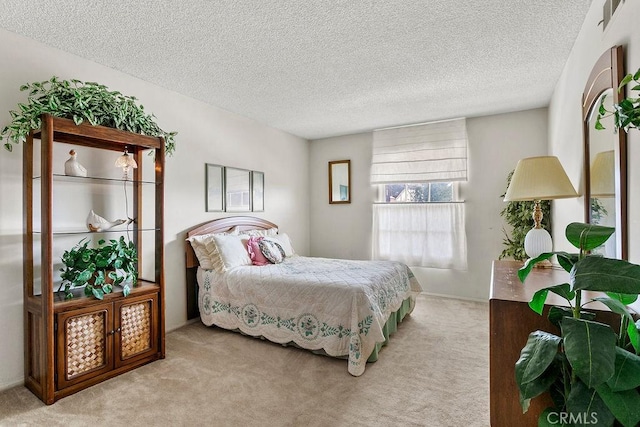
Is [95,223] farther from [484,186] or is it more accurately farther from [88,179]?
[484,186]

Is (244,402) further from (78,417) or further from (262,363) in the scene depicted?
(78,417)

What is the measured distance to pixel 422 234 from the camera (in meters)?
4.79

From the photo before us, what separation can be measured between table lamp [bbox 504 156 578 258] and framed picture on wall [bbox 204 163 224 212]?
3.14 meters

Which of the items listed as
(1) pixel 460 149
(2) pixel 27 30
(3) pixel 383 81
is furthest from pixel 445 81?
(2) pixel 27 30

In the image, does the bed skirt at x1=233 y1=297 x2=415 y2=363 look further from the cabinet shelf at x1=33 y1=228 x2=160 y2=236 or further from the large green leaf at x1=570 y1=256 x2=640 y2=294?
the large green leaf at x1=570 y1=256 x2=640 y2=294

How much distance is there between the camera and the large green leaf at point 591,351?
847 mm

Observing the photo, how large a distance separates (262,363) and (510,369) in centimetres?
191

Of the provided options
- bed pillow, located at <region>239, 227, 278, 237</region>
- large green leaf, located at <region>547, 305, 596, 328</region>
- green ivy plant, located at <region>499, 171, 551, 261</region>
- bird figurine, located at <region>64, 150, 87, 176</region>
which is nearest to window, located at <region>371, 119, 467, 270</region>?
green ivy plant, located at <region>499, 171, 551, 261</region>

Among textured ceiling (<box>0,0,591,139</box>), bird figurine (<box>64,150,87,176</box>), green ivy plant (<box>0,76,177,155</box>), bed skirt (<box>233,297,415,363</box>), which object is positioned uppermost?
textured ceiling (<box>0,0,591,139</box>)

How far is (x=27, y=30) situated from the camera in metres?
2.32

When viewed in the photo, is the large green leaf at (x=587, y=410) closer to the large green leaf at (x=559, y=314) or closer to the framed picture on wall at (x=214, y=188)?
the large green leaf at (x=559, y=314)

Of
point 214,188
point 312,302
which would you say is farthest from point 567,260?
point 214,188

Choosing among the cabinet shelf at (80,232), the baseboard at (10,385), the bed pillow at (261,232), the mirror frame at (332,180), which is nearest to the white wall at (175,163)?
the baseboard at (10,385)

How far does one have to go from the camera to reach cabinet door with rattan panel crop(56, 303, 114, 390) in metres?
2.15
